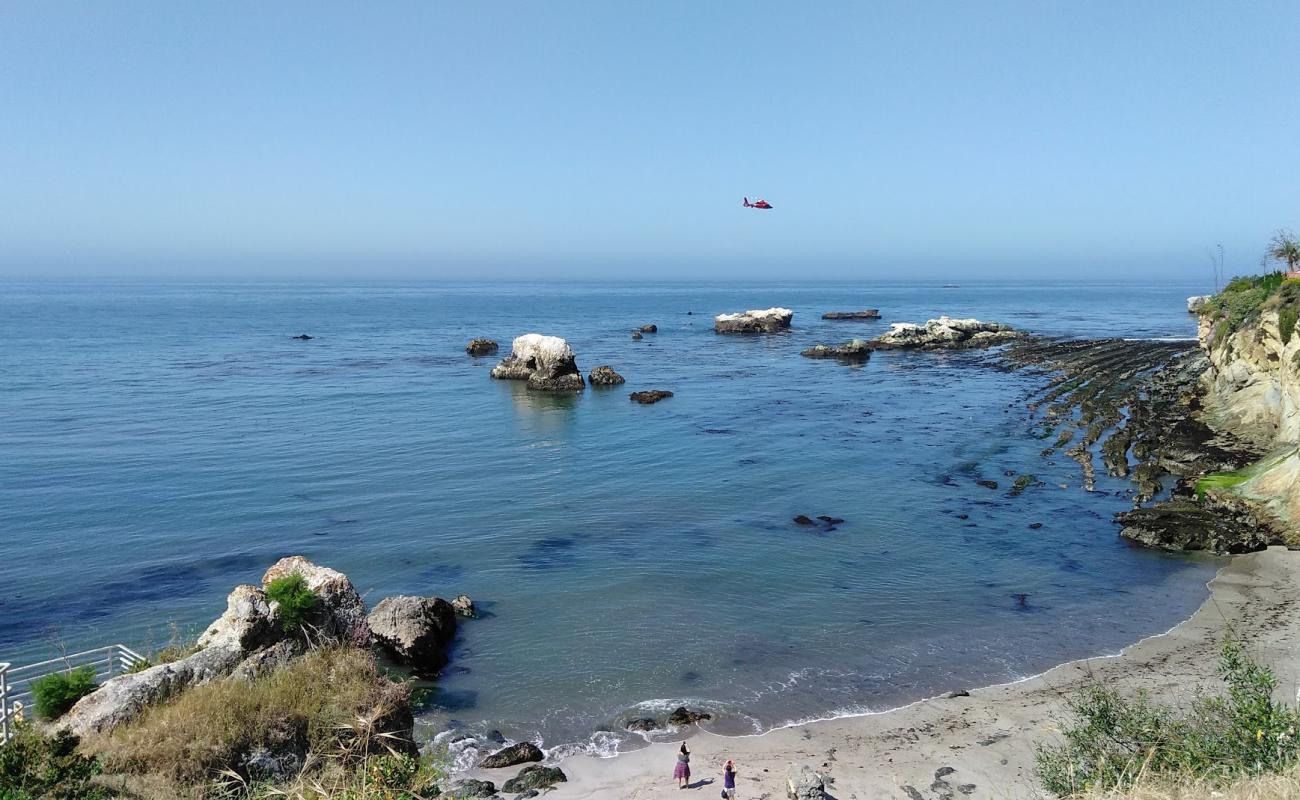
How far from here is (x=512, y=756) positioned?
725 inches

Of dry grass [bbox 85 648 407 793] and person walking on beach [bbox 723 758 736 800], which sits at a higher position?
dry grass [bbox 85 648 407 793]

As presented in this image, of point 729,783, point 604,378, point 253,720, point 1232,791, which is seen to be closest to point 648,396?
point 604,378

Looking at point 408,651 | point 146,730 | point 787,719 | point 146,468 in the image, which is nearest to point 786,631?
point 787,719

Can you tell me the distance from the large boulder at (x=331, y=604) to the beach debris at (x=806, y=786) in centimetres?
1007

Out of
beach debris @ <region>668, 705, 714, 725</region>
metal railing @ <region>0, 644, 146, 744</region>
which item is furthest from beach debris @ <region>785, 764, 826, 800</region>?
metal railing @ <region>0, 644, 146, 744</region>

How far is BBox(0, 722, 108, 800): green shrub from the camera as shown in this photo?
36.5 ft

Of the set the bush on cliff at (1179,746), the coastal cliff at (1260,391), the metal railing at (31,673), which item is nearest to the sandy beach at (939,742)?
the bush on cliff at (1179,746)

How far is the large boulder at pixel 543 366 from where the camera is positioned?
6675 cm

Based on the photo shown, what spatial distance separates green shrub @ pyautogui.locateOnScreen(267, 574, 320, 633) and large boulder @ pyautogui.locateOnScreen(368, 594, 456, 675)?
16.5ft

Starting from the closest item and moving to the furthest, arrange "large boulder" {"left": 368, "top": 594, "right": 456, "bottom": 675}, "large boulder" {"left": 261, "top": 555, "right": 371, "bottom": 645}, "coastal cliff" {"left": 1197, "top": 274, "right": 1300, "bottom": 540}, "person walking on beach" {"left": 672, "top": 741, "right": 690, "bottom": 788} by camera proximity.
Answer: "person walking on beach" {"left": 672, "top": 741, "right": 690, "bottom": 788} → "large boulder" {"left": 261, "top": 555, "right": 371, "bottom": 645} → "large boulder" {"left": 368, "top": 594, "right": 456, "bottom": 675} → "coastal cliff" {"left": 1197, "top": 274, "right": 1300, "bottom": 540}

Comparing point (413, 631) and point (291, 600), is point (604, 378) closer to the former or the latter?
point (413, 631)

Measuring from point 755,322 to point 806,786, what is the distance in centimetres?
10368

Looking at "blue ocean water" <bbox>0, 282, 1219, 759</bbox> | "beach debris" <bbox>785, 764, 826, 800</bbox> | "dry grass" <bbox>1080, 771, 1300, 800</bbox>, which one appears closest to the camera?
"dry grass" <bbox>1080, 771, 1300, 800</bbox>

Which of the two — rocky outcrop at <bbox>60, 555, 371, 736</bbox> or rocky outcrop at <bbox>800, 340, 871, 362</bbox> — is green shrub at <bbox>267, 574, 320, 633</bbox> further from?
rocky outcrop at <bbox>800, 340, 871, 362</bbox>
